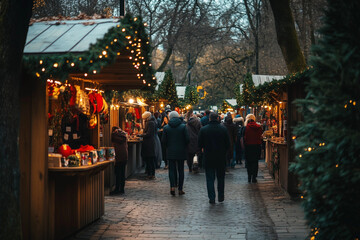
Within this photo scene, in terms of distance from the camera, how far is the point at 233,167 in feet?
64.8

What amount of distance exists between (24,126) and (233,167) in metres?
13.3

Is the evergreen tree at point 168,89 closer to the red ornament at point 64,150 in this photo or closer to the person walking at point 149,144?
the person walking at point 149,144

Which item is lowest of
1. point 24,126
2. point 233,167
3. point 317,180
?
point 233,167

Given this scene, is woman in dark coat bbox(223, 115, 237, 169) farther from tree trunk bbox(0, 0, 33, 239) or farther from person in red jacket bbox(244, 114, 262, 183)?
tree trunk bbox(0, 0, 33, 239)

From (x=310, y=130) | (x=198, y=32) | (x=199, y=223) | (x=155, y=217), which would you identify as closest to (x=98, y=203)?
(x=155, y=217)

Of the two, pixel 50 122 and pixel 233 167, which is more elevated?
pixel 50 122

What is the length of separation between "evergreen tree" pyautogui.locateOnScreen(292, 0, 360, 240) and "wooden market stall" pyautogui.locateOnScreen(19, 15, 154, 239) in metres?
2.76

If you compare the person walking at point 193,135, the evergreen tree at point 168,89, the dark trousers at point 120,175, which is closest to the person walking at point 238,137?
the person walking at point 193,135

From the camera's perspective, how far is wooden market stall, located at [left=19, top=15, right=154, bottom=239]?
21.6 ft

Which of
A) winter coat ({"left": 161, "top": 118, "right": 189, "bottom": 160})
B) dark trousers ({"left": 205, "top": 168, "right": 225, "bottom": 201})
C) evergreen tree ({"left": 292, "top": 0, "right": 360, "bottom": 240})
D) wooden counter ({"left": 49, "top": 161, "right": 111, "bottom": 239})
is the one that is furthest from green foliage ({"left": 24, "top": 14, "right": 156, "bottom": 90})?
winter coat ({"left": 161, "top": 118, "right": 189, "bottom": 160})

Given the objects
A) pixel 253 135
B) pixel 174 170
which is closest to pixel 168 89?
pixel 253 135

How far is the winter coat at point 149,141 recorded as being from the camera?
51.6ft

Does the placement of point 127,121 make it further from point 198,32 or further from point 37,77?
point 37,77

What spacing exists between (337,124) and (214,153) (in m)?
7.04
